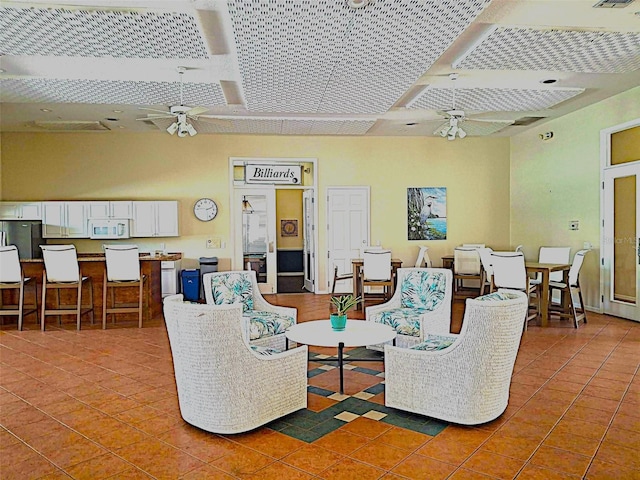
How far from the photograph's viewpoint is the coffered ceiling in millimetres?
3920

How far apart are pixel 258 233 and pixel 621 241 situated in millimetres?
6326

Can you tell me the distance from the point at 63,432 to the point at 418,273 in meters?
3.41

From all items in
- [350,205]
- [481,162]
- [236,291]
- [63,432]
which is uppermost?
[481,162]

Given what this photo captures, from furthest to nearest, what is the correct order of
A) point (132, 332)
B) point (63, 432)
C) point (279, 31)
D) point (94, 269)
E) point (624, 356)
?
1. point (94, 269)
2. point (132, 332)
3. point (624, 356)
4. point (279, 31)
5. point (63, 432)

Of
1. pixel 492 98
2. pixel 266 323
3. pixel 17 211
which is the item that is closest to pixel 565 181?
pixel 492 98

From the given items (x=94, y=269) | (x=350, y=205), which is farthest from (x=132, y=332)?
(x=350, y=205)

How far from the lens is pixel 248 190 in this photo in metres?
9.74

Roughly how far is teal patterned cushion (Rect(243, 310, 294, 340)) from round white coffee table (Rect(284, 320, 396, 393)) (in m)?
0.50

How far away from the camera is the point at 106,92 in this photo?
20.4 ft

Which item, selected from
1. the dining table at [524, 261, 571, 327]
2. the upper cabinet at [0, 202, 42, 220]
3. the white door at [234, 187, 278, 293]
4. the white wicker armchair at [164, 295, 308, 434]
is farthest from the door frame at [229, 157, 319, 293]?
the white wicker armchair at [164, 295, 308, 434]

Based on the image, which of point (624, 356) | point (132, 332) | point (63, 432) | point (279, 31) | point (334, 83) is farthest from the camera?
point (132, 332)

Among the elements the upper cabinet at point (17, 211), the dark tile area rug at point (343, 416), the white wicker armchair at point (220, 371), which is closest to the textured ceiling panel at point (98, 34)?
the white wicker armchair at point (220, 371)

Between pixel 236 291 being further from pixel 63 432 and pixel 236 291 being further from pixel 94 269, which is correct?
pixel 94 269

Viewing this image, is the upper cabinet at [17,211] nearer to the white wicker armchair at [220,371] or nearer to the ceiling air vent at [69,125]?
the ceiling air vent at [69,125]
